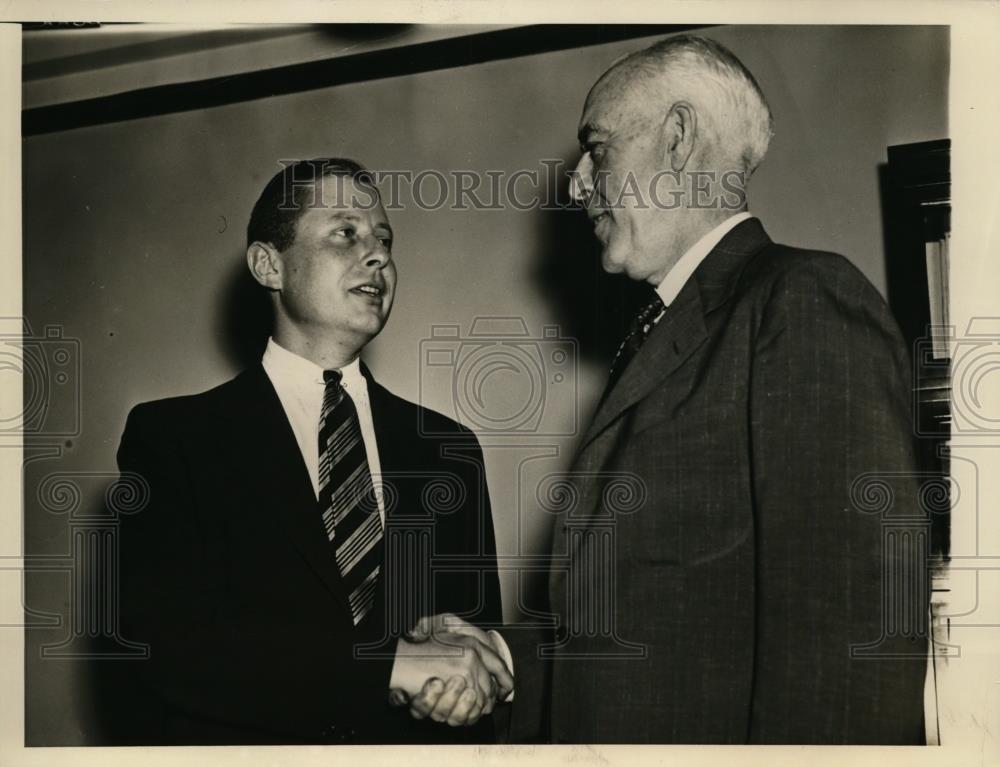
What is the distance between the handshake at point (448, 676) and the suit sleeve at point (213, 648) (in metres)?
0.04

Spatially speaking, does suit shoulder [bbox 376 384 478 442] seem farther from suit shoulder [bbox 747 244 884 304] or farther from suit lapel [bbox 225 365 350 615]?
suit shoulder [bbox 747 244 884 304]

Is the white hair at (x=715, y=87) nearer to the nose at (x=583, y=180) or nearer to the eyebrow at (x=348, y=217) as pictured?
the nose at (x=583, y=180)

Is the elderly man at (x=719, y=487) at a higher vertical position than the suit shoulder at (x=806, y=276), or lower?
lower

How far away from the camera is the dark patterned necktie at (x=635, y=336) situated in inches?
90.7

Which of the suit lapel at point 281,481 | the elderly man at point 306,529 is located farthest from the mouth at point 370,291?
the suit lapel at point 281,481

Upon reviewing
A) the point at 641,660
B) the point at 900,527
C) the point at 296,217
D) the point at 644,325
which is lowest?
the point at 641,660

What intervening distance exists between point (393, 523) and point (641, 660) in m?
0.57

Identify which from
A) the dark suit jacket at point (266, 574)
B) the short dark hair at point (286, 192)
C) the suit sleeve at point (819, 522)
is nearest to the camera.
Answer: the suit sleeve at point (819, 522)

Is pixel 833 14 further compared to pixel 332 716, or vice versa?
pixel 833 14

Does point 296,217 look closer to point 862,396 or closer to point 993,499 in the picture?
point 862,396

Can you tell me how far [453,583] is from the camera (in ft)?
7.64

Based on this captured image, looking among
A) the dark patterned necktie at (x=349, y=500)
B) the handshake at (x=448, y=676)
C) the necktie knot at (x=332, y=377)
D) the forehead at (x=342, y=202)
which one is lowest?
the handshake at (x=448, y=676)

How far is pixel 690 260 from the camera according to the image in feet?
7.54

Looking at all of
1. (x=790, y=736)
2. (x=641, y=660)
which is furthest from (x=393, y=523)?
(x=790, y=736)
